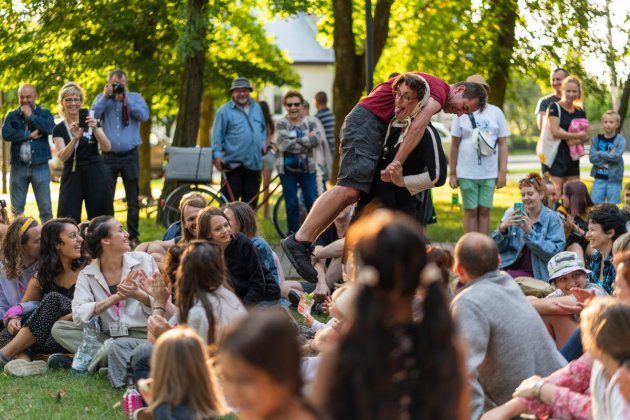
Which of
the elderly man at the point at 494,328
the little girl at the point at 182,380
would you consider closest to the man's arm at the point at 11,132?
A: the elderly man at the point at 494,328

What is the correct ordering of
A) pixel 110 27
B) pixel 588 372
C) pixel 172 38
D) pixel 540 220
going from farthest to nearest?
1. pixel 172 38
2. pixel 110 27
3. pixel 540 220
4. pixel 588 372

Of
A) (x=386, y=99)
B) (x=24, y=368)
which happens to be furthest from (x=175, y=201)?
(x=24, y=368)

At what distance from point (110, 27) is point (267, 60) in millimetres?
15118

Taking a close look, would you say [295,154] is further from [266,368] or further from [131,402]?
[266,368]

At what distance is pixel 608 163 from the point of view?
1355 cm

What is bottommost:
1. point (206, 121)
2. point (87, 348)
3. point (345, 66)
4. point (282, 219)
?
point (282, 219)

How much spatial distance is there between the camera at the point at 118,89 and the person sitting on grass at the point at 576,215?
4.98 metres

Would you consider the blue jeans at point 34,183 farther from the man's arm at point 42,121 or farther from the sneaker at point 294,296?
A: the sneaker at point 294,296

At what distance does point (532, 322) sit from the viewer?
17.4 ft

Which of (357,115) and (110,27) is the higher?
(110,27)

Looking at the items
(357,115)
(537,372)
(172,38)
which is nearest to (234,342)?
(537,372)

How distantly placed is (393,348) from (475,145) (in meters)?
9.08

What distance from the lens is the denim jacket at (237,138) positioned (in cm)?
1339

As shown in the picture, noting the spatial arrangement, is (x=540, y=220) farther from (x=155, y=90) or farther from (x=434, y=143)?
(x=155, y=90)
